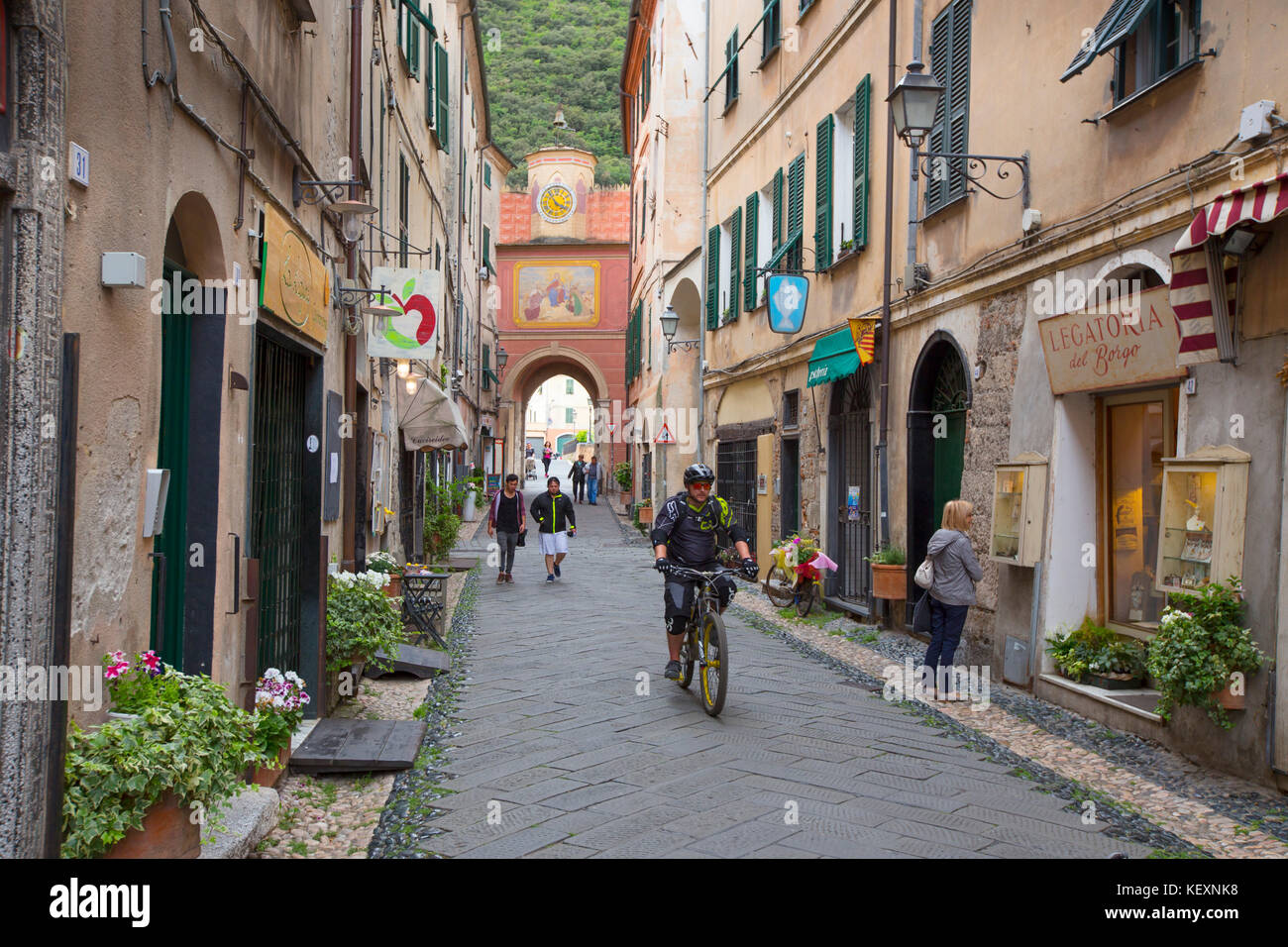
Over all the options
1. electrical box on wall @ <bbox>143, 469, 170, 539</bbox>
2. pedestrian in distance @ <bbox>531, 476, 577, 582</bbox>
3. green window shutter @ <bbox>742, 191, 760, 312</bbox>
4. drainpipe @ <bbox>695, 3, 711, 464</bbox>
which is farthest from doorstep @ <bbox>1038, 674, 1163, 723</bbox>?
drainpipe @ <bbox>695, 3, 711, 464</bbox>

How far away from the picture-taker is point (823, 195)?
13.3m

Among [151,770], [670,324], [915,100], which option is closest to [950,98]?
[915,100]

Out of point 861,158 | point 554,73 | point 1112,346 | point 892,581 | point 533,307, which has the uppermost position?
point 554,73

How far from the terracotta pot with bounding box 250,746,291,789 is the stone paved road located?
2.54 ft

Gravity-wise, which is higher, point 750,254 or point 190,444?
point 750,254

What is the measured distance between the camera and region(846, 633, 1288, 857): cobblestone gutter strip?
522cm

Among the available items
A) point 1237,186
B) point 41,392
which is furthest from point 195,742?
point 1237,186

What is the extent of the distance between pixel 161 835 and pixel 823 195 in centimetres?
1136

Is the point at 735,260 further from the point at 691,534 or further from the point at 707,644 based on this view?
the point at 707,644

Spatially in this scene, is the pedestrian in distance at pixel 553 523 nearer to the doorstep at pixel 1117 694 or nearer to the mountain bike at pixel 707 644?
the mountain bike at pixel 707 644

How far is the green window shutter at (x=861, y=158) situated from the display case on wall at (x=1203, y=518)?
20.2ft

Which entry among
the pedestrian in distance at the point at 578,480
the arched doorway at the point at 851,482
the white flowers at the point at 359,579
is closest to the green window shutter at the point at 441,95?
the arched doorway at the point at 851,482

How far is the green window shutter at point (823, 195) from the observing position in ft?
43.1

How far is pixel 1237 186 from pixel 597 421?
40.9 m
